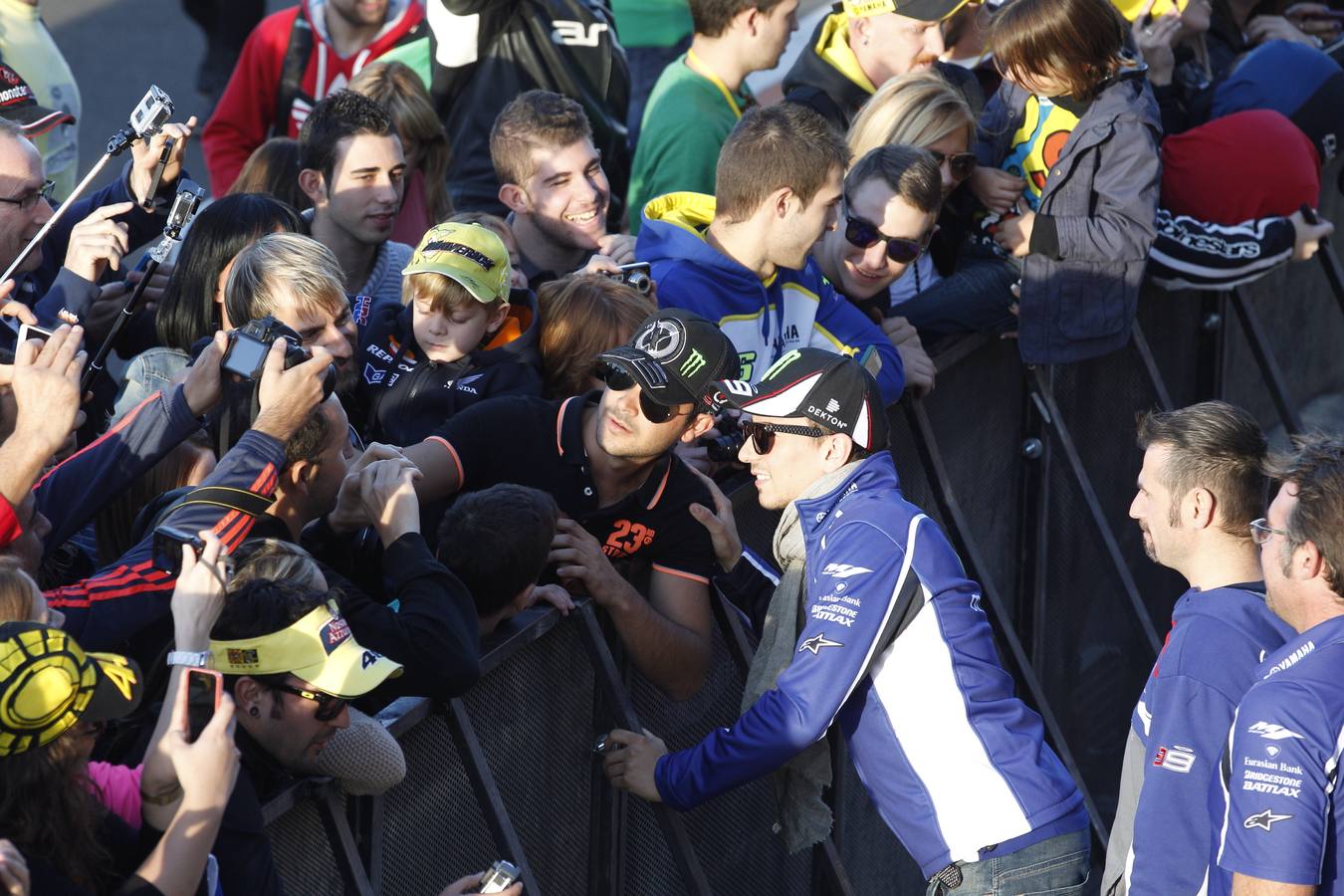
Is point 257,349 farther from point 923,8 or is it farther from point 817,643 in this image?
point 923,8

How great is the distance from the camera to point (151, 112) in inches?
184

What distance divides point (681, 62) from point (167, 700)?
4.02 metres

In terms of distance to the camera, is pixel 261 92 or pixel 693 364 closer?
pixel 693 364

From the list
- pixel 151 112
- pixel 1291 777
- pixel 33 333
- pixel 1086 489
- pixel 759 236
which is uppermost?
pixel 151 112

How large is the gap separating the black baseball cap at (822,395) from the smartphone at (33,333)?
1.60 meters

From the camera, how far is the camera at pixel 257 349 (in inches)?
146

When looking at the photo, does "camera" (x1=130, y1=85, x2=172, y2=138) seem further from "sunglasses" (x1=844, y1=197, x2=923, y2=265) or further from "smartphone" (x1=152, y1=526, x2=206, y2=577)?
"sunglasses" (x1=844, y1=197, x2=923, y2=265)

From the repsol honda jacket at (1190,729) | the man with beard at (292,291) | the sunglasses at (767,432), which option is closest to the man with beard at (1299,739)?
the repsol honda jacket at (1190,729)

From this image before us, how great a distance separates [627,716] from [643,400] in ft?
2.71

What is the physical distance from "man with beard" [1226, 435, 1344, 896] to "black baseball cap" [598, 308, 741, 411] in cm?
141

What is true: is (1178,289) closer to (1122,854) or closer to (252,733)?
(1122,854)

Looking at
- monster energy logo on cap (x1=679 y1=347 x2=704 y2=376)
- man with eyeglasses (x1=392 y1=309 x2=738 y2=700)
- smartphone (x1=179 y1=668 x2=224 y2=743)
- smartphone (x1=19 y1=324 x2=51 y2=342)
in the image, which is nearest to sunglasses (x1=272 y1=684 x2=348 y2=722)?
smartphone (x1=179 y1=668 x2=224 y2=743)

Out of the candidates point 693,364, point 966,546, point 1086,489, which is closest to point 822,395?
point 693,364

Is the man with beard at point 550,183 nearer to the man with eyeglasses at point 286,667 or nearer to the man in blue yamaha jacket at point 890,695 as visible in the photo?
the man in blue yamaha jacket at point 890,695
